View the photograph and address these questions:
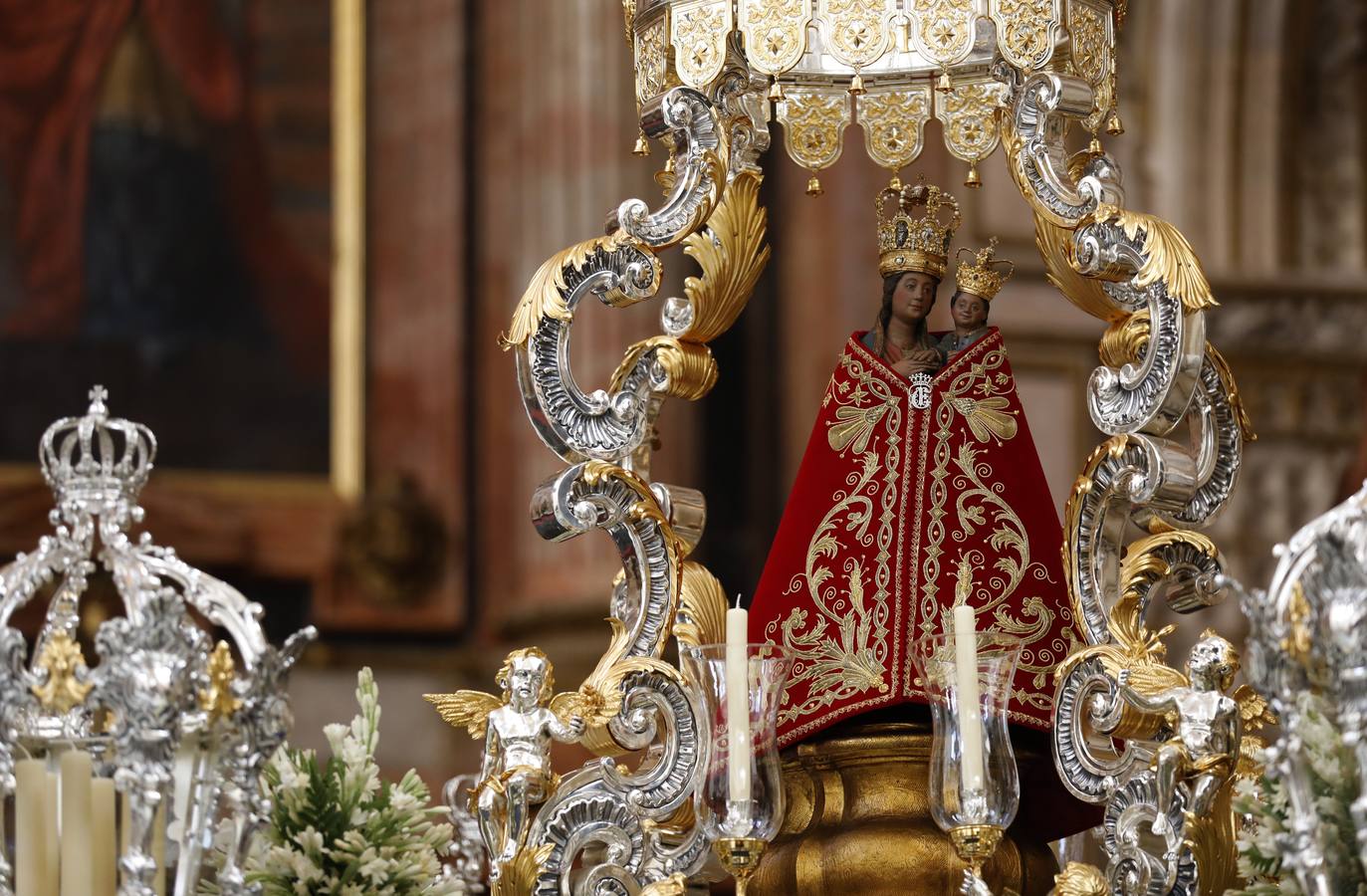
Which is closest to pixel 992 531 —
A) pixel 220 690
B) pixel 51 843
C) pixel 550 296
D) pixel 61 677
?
pixel 550 296

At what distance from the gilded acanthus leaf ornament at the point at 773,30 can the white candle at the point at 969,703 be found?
3.64ft

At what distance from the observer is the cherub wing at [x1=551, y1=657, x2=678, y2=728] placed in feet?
14.3

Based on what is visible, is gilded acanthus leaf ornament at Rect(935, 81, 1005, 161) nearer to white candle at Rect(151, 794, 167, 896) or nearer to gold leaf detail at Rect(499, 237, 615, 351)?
gold leaf detail at Rect(499, 237, 615, 351)

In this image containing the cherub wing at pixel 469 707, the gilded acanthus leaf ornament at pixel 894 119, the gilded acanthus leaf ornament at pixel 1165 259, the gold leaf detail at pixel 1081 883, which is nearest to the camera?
the gold leaf detail at pixel 1081 883

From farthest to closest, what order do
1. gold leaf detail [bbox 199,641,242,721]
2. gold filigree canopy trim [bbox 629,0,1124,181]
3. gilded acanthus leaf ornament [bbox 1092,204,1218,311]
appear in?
gold filigree canopy trim [bbox 629,0,1124,181] → gilded acanthus leaf ornament [bbox 1092,204,1218,311] → gold leaf detail [bbox 199,641,242,721]

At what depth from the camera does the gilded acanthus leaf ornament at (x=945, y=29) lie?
467 centimetres

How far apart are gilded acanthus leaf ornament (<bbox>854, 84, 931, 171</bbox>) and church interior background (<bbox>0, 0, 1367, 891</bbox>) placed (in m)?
3.56

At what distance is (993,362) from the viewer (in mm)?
4738

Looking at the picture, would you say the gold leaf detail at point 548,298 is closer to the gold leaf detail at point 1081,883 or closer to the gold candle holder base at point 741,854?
the gold candle holder base at point 741,854

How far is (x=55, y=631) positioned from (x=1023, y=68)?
5.63ft

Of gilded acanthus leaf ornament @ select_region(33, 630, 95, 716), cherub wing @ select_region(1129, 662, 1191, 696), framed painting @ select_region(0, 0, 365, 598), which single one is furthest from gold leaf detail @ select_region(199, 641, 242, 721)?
framed painting @ select_region(0, 0, 365, 598)

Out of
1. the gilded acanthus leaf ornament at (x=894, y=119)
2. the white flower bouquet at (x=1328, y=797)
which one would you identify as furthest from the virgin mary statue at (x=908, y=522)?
the white flower bouquet at (x=1328, y=797)

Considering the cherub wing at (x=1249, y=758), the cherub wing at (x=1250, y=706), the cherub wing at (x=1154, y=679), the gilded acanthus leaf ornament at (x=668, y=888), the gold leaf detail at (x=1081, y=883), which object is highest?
the cherub wing at (x=1154, y=679)

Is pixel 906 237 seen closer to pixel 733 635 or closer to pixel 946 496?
pixel 946 496
